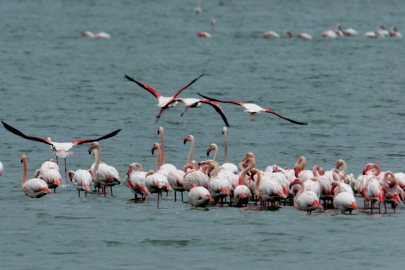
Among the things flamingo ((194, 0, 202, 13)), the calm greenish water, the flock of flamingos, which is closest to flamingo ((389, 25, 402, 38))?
the calm greenish water

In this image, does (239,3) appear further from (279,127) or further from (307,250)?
(307,250)

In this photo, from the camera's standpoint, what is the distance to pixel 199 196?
16.7 metres

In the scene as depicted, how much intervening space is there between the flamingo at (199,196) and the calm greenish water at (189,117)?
0.80 feet

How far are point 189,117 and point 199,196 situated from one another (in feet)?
50.1

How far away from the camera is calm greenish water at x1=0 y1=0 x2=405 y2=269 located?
14406 millimetres

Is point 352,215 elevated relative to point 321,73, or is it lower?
lower

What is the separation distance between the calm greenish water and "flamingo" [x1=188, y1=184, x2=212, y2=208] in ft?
0.80

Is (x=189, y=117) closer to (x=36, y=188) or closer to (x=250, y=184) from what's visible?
(x=250, y=184)

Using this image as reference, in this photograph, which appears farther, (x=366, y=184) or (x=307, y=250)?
(x=366, y=184)

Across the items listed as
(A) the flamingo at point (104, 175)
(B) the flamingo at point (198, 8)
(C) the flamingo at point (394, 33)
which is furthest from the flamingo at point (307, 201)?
(B) the flamingo at point (198, 8)

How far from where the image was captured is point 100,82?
40.7 metres

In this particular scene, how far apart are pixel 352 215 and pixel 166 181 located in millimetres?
3975

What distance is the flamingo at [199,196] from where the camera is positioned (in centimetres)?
1670

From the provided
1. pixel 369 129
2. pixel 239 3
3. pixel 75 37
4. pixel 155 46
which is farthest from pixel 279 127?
pixel 239 3
